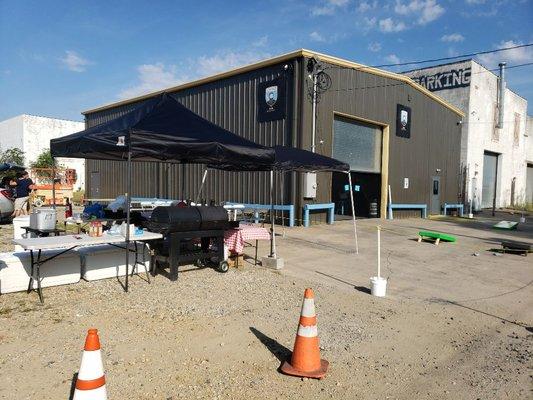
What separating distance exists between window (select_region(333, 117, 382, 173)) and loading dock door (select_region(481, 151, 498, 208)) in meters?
16.2

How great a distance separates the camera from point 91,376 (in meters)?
2.60

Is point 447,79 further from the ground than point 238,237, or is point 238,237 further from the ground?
point 447,79

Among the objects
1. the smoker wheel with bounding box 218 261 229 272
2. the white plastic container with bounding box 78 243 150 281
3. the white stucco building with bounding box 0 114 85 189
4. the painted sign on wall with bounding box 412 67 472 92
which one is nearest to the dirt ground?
the smoker wheel with bounding box 218 261 229 272

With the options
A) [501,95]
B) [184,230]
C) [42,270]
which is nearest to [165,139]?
[184,230]

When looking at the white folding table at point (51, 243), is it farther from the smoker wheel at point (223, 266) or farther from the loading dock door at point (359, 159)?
the loading dock door at point (359, 159)

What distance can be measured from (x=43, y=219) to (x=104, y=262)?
1.36 metres

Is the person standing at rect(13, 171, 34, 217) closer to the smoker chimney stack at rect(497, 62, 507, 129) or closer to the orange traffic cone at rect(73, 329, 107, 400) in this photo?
the orange traffic cone at rect(73, 329, 107, 400)

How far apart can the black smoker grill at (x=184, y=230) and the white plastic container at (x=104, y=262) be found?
359 millimetres

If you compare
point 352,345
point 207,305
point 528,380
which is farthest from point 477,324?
point 207,305

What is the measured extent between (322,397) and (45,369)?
238 centimetres

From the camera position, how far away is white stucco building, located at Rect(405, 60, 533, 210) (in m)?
27.7

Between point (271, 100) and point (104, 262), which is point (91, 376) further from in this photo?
point (271, 100)

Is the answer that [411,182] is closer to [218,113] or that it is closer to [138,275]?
[218,113]

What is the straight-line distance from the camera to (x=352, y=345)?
4.42m
